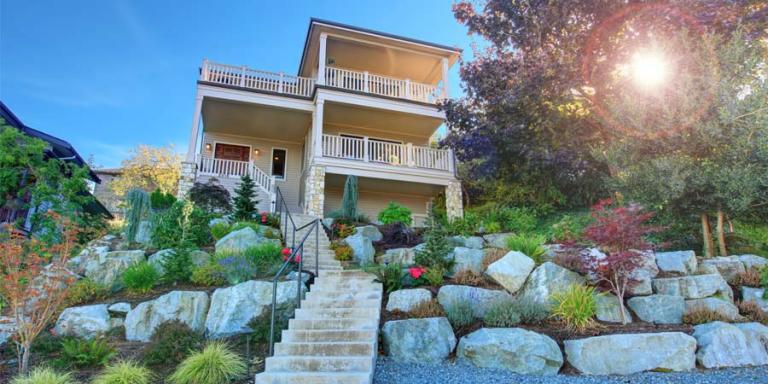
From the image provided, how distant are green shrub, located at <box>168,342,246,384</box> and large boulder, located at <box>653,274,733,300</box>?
6.35 metres

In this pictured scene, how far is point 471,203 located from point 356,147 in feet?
15.9

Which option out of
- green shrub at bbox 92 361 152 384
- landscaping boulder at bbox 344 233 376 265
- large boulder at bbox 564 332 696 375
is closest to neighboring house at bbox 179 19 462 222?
landscaping boulder at bbox 344 233 376 265

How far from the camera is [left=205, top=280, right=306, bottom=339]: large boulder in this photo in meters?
5.84

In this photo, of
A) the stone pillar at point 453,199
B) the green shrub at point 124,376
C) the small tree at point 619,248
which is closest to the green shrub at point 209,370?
the green shrub at point 124,376

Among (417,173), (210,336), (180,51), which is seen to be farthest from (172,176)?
(210,336)

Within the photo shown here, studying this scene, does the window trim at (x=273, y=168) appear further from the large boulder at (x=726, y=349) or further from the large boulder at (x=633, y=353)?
the large boulder at (x=726, y=349)

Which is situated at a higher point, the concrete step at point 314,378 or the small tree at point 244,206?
the small tree at point 244,206

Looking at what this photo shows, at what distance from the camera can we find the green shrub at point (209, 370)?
167 inches

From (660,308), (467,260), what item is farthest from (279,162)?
(660,308)

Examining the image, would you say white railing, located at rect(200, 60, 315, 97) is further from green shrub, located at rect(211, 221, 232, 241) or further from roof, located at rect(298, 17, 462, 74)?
green shrub, located at rect(211, 221, 232, 241)

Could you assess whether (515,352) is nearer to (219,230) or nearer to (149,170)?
(219,230)

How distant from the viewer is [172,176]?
25234 millimetres

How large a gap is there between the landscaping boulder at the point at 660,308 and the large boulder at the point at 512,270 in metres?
1.58

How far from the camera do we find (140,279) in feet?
22.2
